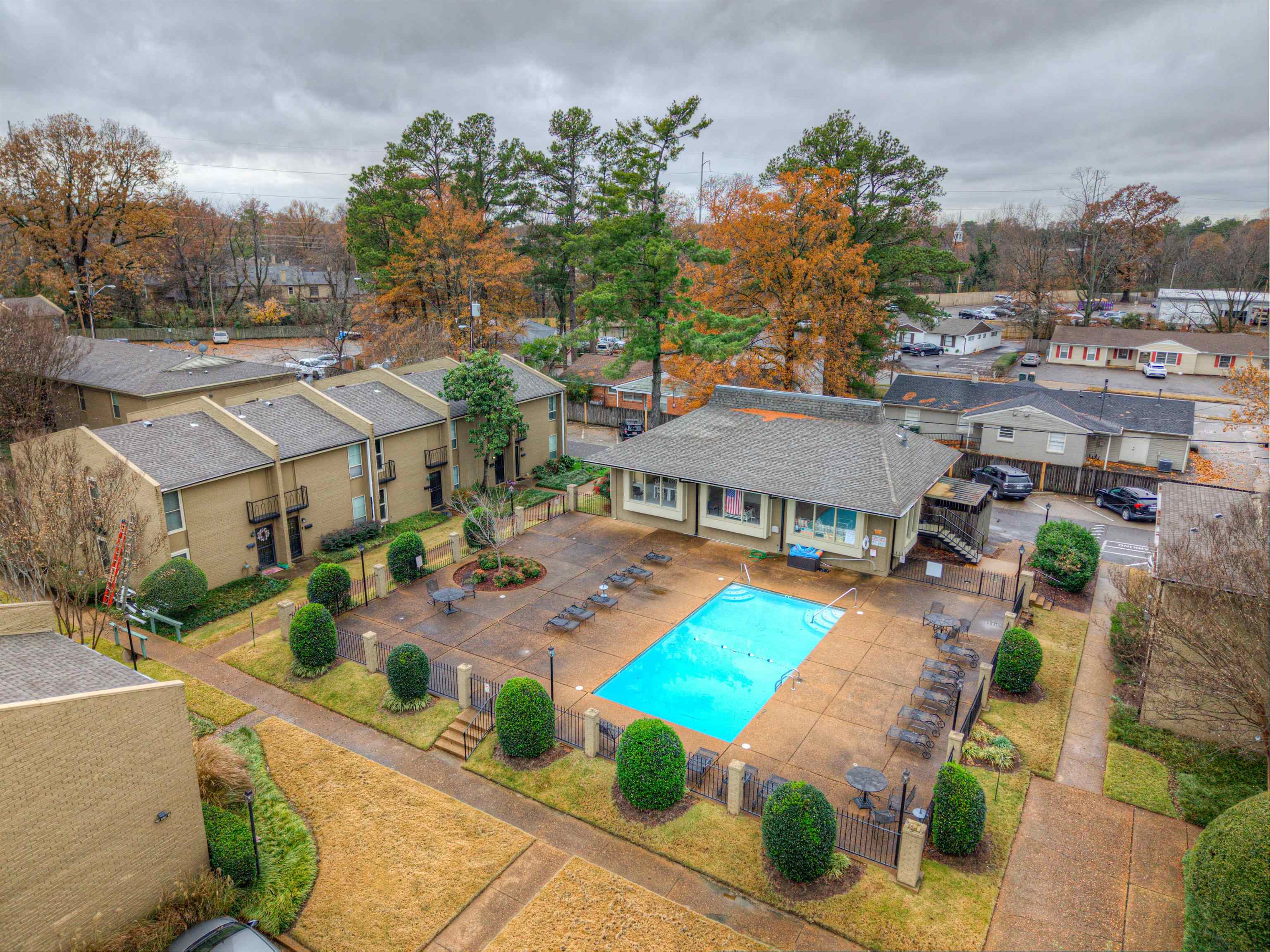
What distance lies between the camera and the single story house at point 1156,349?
6619cm

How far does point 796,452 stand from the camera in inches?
1217

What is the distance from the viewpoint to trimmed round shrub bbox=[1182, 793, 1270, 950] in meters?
11.1

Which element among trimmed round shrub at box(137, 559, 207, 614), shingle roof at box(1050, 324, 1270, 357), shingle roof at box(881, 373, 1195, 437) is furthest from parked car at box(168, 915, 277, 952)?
shingle roof at box(1050, 324, 1270, 357)

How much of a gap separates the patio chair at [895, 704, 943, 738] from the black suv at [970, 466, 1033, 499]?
22.3 metres

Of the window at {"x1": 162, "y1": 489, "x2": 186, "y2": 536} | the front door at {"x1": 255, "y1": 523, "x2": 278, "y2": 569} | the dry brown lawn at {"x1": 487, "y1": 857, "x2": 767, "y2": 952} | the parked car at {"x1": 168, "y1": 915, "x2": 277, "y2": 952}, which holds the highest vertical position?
the window at {"x1": 162, "y1": 489, "x2": 186, "y2": 536}

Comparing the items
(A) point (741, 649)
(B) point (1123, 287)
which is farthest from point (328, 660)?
(B) point (1123, 287)

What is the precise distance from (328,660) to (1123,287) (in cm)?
12020

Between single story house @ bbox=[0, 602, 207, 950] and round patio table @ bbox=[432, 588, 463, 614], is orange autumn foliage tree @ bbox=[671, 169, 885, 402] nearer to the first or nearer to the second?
round patio table @ bbox=[432, 588, 463, 614]

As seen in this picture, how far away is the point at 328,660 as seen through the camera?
2220 centimetres

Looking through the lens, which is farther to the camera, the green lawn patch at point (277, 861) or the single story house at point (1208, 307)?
the single story house at point (1208, 307)

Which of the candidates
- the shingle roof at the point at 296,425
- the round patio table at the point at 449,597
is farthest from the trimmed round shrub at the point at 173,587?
the round patio table at the point at 449,597

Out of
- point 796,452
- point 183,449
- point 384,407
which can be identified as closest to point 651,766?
point 796,452

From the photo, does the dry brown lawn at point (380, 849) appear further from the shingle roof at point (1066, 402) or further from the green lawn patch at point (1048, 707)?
the shingle roof at point (1066, 402)

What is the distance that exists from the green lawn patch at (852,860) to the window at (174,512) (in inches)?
599
